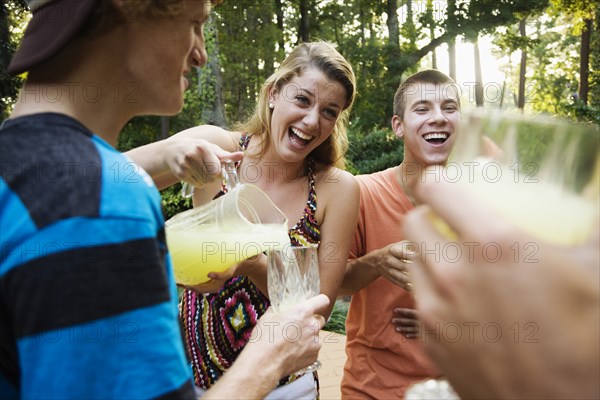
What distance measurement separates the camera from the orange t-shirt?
2.29m

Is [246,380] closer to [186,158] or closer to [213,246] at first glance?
[213,246]

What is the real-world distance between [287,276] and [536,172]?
4.17 feet

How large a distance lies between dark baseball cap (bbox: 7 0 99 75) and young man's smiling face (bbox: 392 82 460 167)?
6.69 feet

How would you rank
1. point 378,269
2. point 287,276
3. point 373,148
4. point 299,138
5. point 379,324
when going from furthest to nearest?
point 373,148, point 299,138, point 379,324, point 378,269, point 287,276

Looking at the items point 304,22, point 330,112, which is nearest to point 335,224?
point 330,112

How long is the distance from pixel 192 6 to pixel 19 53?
375 mm

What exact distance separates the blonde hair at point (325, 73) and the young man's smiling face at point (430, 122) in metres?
0.36

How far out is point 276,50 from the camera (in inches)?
615

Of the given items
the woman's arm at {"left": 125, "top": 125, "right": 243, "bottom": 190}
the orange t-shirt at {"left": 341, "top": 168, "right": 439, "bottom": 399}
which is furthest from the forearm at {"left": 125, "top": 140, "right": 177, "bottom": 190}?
the orange t-shirt at {"left": 341, "top": 168, "right": 439, "bottom": 399}

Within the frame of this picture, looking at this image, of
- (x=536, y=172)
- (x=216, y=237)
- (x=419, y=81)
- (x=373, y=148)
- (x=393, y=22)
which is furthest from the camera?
(x=393, y=22)

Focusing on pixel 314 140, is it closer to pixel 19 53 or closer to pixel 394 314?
pixel 394 314

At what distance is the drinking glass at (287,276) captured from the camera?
1.72 m

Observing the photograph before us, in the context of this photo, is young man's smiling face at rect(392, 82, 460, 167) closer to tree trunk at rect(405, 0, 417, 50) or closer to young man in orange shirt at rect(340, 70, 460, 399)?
young man in orange shirt at rect(340, 70, 460, 399)

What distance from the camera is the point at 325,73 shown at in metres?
2.61
